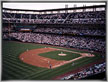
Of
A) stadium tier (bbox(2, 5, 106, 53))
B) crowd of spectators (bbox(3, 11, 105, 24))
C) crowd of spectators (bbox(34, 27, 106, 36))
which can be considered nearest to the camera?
stadium tier (bbox(2, 5, 106, 53))

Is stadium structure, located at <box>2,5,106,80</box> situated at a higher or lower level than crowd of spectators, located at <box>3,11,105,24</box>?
lower

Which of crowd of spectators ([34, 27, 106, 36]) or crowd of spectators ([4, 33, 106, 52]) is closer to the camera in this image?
crowd of spectators ([4, 33, 106, 52])

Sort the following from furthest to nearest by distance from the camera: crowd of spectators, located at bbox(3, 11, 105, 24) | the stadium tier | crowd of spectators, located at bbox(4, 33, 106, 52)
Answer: crowd of spectators, located at bbox(3, 11, 105, 24) → the stadium tier → crowd of spectators, located at bbox(4, 33, 106, 52)

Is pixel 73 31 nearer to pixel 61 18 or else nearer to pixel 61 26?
pixel 61 26

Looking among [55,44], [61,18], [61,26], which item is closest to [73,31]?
[61,26]

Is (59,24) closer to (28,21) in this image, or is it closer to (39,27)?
(39,27)

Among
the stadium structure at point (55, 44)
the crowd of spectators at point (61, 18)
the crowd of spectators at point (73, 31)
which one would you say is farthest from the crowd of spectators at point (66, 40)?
the crowd of spectators at point (61, 18)

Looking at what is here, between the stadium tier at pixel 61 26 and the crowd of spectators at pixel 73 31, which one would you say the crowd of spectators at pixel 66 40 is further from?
the crowd of spectators at pixel 73 31

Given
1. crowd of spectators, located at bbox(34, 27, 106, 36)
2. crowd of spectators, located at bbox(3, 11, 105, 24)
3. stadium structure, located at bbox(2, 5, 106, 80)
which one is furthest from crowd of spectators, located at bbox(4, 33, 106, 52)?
crowd of spectators, located at bbox(3, 11, 105, 24)

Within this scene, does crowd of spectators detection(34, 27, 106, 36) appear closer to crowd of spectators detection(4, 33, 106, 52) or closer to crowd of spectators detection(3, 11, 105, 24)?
crowd of spectators detection(4, 33, 106, 52)
